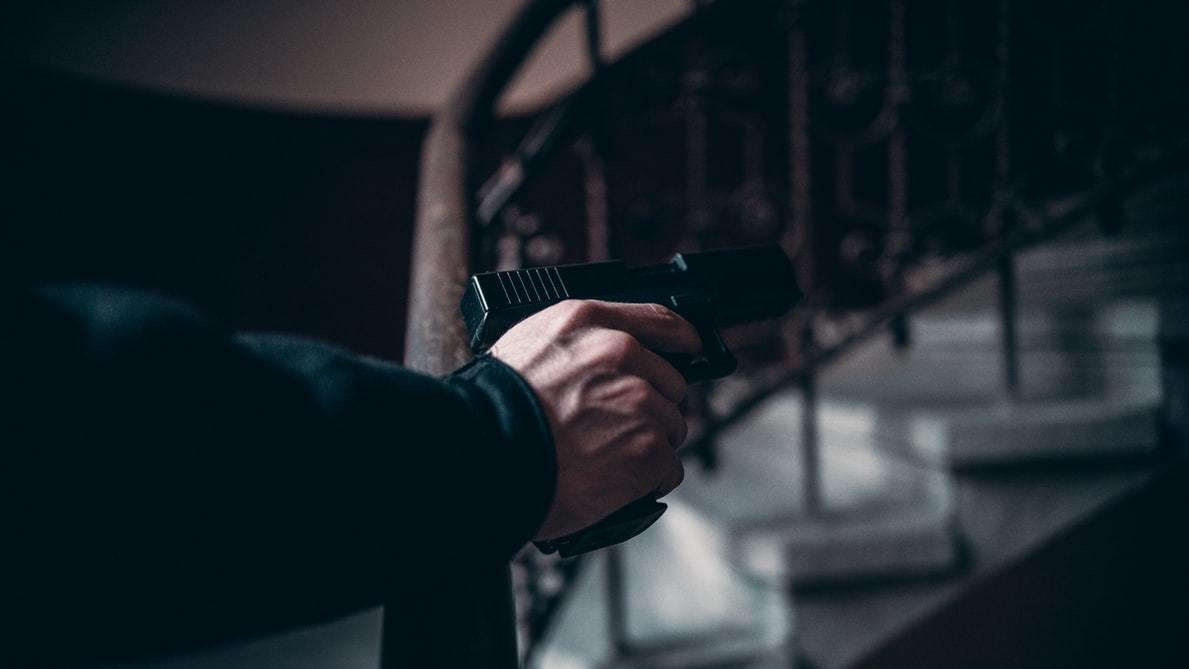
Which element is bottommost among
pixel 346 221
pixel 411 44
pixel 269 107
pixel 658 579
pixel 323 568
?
pixel 658 579

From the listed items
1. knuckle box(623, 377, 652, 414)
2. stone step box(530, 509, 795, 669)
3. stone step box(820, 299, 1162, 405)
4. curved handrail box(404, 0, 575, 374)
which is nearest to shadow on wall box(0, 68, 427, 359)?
stone step box(530, 509, 795, 669)

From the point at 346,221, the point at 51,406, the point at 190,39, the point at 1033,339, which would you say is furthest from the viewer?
the point at 346,221

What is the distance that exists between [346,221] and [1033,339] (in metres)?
2.44

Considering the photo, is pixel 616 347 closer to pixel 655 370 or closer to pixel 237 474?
pixel 655 370

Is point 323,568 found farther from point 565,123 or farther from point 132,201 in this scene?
point 132,201

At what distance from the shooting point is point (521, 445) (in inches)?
15.1

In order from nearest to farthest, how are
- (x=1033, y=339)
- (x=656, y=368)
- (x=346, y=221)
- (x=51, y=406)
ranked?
(x=51, y=406), (x=656, y=368), (x=1033, y=339), (x=346, y=221)

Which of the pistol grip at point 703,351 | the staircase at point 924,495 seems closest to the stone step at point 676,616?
the staircase at point 924,495

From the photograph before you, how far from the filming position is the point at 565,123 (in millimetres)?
1055

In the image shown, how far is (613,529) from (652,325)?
5.0 inches

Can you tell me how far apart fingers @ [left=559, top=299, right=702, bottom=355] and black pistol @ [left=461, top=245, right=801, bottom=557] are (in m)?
0.01

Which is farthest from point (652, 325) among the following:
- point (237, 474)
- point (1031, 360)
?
point (1031, 360)

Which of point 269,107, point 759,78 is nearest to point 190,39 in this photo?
point 269,107

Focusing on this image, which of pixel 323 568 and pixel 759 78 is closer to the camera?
pixel 323 568
